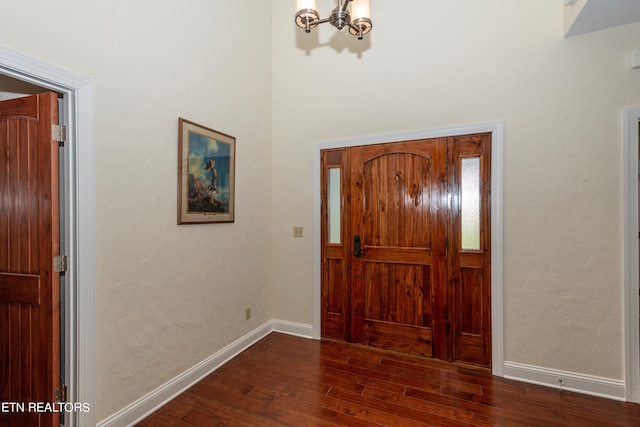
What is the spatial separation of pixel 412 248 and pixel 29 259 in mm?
2862

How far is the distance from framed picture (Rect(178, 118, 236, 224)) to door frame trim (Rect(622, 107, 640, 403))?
3.25 meters

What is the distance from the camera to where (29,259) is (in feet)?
5.52

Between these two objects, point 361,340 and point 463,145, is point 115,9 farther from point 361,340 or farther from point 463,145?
point 361,340

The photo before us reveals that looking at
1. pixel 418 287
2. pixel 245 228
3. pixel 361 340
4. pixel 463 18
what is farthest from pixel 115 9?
pixel 361 340

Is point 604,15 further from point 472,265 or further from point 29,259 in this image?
point 29,259

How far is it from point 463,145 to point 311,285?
213cm

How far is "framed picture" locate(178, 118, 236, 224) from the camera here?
232 centimetres

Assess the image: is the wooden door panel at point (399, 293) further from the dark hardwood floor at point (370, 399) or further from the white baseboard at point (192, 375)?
the white baseboard at point (192, 375)

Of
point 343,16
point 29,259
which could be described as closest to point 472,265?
point 343,16

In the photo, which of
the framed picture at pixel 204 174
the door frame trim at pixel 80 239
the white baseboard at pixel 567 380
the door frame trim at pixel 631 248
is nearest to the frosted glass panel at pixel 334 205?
the framed picture at pixel 204 174

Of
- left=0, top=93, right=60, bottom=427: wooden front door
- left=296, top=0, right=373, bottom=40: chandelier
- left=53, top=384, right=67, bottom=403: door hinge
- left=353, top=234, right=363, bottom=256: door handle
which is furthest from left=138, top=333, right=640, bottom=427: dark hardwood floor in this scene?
left=296, top=0, right=373, bottom=40: chandelier

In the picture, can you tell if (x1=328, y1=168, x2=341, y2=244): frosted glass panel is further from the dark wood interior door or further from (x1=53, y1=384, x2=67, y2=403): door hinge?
(x1=53, y1=384, x2=67, y2=403): door hinge

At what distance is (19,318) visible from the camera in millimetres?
1723

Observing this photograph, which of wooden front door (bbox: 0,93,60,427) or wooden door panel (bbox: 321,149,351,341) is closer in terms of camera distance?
wooden front door (bbox: 0,93,60,427)
